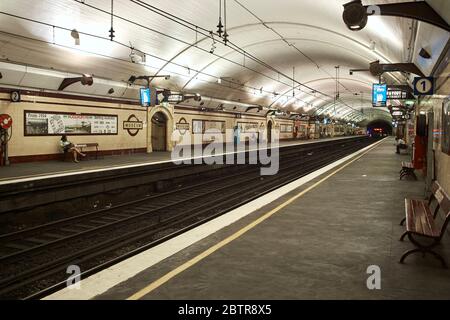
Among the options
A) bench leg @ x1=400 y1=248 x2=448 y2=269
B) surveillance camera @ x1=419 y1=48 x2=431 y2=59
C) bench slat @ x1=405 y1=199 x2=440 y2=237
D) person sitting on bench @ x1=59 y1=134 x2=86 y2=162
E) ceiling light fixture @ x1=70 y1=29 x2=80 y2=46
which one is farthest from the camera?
person sitting on bench @ x1=59 y1=134 x2=86 y2=162

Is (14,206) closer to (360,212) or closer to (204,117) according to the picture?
(360,212)

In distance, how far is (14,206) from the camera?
8.67 meters

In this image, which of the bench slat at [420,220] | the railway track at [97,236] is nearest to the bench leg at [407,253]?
the bench slat at [420,220]

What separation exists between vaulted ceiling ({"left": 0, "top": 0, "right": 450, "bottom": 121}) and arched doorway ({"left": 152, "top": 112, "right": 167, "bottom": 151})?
72.2 inches

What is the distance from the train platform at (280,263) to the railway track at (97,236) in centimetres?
129

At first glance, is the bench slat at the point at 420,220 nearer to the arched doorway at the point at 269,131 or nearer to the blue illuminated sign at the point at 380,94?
the blue illuminated sign at the point at 380,94

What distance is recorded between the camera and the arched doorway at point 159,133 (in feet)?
70.6

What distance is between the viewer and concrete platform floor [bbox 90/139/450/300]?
3076 millimetres

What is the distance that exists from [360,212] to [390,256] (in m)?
2.19

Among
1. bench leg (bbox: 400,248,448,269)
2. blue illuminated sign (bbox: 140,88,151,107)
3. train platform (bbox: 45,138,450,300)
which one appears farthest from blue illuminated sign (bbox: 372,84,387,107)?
bench leg (bbox: 400,248,448,269)

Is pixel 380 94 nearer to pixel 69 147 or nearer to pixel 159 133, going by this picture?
pixel 159 133

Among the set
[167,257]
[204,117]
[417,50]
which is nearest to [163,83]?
[204,117]

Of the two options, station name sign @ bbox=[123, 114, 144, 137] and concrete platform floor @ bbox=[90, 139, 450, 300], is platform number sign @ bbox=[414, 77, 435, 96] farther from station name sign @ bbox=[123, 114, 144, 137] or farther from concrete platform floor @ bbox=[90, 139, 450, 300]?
station name sign @ bbox=[123, 114, 144, 137]

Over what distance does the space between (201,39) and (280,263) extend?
49.8ft
